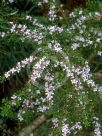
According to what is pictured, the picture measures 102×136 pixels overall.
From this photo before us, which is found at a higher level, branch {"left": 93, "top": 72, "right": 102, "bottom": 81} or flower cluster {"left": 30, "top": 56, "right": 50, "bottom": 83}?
flower cluster {"left": 30, "top": 56, "right": 50, "bottom": 83}

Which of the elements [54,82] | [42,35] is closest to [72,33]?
[42,35]

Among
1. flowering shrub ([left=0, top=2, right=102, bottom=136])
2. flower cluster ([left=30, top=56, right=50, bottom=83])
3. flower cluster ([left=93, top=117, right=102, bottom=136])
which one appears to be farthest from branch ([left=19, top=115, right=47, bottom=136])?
flower cluster ([left=30, top=56, right=50, bottom=83])

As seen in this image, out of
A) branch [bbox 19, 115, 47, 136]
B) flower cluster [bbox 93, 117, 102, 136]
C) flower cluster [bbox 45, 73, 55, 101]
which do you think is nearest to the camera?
flower cluster [bbox 45, 73, 55, 101]

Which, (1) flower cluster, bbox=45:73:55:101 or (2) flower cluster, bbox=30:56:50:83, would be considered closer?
(2) flower cluster, bbox=30:56:50:83

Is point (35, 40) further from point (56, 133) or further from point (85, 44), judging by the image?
point (56, 133)

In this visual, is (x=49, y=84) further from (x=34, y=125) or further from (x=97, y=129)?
(x=34, y=125)

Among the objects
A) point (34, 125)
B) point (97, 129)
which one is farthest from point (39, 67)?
point (34, 125)

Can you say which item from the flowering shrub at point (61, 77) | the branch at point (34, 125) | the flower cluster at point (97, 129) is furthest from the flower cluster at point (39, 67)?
the branch at point (34, 125)

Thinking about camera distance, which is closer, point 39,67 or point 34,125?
point 39,67

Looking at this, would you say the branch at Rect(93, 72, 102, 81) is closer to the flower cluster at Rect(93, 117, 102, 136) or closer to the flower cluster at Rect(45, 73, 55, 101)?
the flower cluster at Rect(93, 117, 102, 136)
